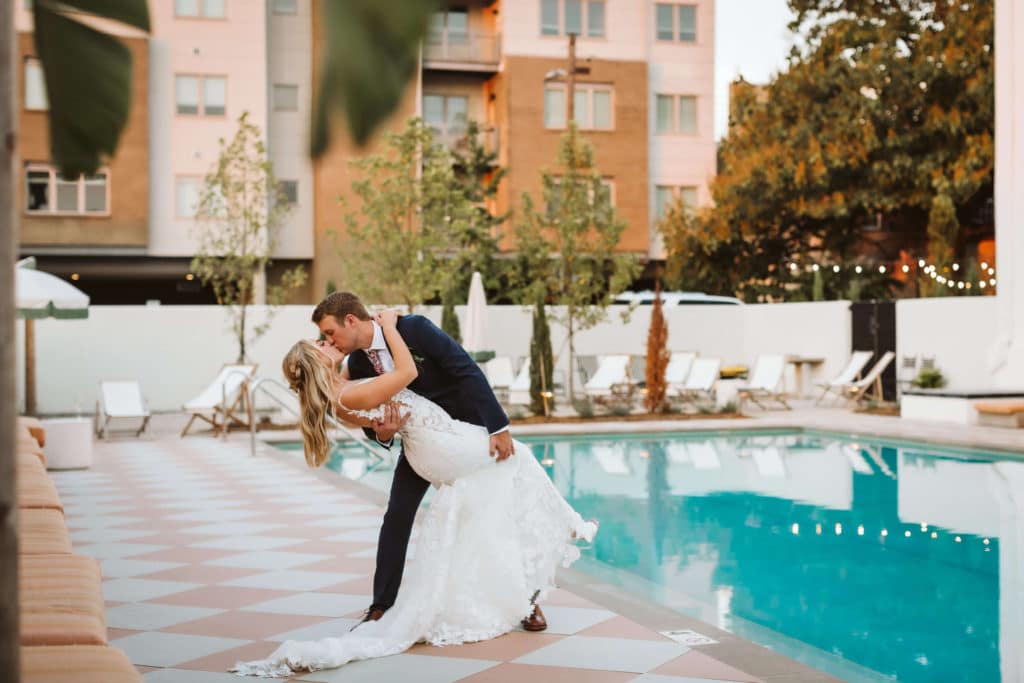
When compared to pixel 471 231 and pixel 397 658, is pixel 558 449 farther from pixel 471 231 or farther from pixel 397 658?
pixel 471 231

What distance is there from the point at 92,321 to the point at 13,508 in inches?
742

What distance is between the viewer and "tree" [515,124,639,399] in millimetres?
18406

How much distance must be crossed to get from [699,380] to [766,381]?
1089 mm

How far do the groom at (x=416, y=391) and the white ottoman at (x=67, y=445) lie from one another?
7373mm

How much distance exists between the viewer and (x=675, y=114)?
28.7 metres

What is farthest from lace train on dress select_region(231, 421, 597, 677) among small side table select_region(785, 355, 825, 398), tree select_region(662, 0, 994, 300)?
tree select_region(662, 0, 994, 300)

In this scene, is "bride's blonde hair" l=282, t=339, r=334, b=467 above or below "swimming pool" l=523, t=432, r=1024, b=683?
above

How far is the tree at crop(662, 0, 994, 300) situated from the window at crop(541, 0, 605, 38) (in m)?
4.03

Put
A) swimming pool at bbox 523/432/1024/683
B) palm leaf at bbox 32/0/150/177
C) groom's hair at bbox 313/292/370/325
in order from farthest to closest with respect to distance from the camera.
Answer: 1. swimming pool at bbox 523/432/1024/683
2. groom's hair at bbox 313/292/370/325
3. palm leaf at bbox 32/0/150/177

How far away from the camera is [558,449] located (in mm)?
14211

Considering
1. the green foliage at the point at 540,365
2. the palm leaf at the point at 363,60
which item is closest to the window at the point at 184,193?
the green foliage at the point at 540,365

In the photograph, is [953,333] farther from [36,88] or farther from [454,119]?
[36,88]

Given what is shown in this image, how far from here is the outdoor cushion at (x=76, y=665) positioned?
275cm

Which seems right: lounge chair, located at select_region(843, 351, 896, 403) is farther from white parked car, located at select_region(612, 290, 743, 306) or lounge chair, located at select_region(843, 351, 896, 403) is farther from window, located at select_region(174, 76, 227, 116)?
window, located at select_region(174, 76, 227, 116)
